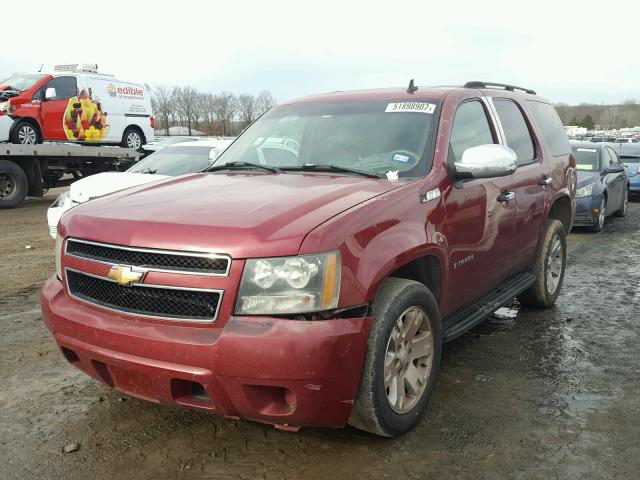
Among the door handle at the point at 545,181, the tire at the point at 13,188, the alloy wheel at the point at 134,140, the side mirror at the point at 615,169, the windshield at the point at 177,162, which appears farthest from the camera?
the alloy wheel at the point at 134,140

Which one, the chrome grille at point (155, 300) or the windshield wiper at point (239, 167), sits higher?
the windshield wiper at point (239, 167)

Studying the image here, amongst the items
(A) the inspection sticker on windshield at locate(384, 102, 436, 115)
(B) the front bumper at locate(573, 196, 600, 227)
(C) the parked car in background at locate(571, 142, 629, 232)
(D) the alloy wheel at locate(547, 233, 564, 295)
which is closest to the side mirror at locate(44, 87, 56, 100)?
(C) the parked car in background at locate(571, 142, 629, 232)

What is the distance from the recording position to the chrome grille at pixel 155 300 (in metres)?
2.62

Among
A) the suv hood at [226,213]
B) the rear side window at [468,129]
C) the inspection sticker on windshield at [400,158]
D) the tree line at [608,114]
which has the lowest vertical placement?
the tree line at [608,114]

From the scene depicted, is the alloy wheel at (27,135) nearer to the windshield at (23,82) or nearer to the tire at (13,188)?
the windshield at (23,82)

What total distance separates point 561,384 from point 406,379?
50.6 inches

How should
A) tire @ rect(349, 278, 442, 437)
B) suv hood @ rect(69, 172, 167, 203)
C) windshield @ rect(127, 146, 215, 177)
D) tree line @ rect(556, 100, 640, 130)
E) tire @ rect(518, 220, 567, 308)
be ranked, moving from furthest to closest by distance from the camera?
1. tree line @ rect(556, 100, 640, 130)
2. windshield @ rect(127, 146, 215, 177)
3. suv hood @ rect(69, 172, 167, 203)
4. tire @ rect(518, 220, 567, 308)
5. tire @ rect(349, 278, 442, 437)

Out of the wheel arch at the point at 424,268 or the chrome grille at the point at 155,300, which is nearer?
the chrome grille at the point at 155,300

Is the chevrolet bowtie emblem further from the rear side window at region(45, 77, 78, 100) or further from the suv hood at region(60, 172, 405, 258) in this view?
the rear side window at region(45, 77, 78, 100)

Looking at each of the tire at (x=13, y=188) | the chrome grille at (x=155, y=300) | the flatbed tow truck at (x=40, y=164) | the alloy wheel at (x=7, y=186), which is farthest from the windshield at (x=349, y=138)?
the alloy wheel at (x=7, y=186)

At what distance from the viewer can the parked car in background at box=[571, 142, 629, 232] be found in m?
10.4

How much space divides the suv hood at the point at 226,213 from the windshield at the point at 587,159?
362 inches

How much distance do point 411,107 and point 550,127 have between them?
2.25 metres

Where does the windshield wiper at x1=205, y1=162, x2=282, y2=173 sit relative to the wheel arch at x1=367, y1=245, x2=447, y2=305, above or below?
above
